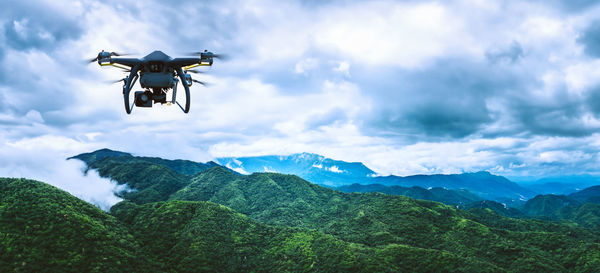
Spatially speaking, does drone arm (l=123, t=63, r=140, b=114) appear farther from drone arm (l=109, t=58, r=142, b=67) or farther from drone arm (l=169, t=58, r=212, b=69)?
drone arm (l=169, t=58, r=212, b=69)

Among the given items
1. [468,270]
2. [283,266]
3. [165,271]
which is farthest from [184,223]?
[468,270]

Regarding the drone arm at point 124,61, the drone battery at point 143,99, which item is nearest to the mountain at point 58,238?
the drone battery at point 143,99

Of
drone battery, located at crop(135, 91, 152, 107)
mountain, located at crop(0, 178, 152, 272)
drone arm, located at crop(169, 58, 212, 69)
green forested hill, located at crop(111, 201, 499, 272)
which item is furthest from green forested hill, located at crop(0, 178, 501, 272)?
drone arm, located at crop(169, 58, 212, 69)

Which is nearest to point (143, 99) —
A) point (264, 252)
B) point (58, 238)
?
point (58, 238)

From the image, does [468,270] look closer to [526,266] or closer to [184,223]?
[526,266]

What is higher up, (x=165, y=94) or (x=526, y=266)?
(x=165, y=94)
